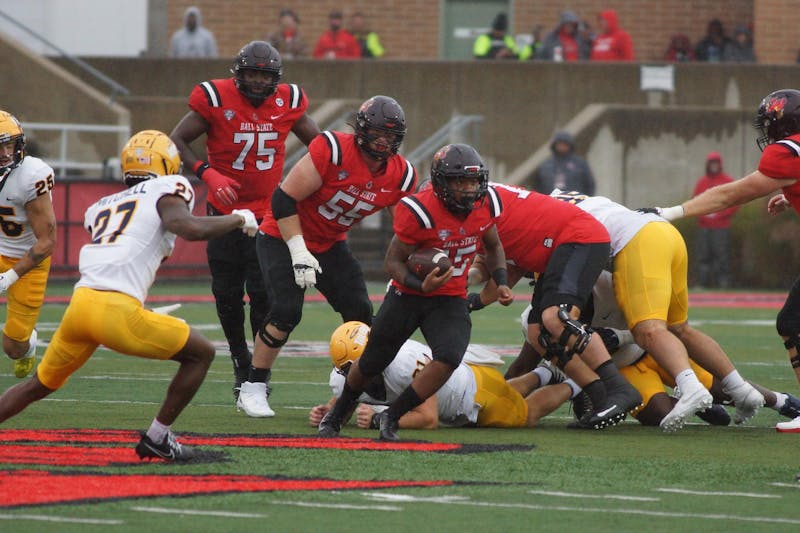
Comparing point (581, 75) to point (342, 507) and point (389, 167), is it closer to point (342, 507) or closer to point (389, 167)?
point (389, 167)

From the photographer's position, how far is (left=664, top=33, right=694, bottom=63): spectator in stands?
24.3 m

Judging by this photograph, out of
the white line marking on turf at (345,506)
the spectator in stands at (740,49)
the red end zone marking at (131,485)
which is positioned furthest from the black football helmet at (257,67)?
the spectator in stands at (740,49)

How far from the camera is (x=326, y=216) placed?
8.45 metres

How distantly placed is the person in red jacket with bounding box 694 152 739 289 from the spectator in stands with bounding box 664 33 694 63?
3.90 meters

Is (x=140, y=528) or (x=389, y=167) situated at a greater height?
(x=389, y=167)

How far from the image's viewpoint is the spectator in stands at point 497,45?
2305 centimetres

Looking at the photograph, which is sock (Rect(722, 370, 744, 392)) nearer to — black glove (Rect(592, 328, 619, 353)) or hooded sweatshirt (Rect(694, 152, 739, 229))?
black glove (Rect(592, 328, 619, 353))

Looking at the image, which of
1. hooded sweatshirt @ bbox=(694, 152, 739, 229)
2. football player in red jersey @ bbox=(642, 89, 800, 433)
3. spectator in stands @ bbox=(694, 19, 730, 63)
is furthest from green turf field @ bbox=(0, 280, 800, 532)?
spectator in stands @ bbox=(694, 19, 730, 63)

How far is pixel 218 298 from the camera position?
30.5 ft

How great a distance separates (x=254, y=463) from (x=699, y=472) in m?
1.85

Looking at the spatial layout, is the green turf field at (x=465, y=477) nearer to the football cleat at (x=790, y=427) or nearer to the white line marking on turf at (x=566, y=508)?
the white line marking on turf at (x=566, y=508)

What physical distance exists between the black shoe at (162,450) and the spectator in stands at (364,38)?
17.8 meters

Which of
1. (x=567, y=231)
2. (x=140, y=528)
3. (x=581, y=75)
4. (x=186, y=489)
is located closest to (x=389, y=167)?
(x=567, y=231)

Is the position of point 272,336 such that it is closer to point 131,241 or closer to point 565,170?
point 131,241
